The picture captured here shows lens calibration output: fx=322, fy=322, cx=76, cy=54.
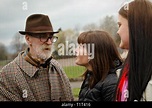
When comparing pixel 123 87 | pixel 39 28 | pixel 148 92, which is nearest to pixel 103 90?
pixel 123 87

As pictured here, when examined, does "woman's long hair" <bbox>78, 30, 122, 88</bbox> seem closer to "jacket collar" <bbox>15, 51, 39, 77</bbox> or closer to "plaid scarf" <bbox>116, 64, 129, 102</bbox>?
"plaid scarf" <bbox>116, 64, 129, 102</bbox>

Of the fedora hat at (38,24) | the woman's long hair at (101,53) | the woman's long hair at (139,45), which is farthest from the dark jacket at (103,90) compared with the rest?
the fedora hat at (38,24)

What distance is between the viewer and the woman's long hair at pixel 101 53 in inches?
50.4

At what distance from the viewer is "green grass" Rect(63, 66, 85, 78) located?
1310mm

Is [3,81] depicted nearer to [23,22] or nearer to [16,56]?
[16,56]

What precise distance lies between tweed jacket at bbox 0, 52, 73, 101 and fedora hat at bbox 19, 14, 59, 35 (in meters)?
0.11

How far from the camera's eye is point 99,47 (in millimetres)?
1295

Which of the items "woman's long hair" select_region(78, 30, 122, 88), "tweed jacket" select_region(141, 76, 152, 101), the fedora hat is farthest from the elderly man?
"tweed jacket" select_region(141, 76, 152, 101)

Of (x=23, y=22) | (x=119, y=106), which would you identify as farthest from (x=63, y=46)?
(x=119, y=106)

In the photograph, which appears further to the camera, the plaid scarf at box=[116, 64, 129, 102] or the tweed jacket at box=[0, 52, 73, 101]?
the tweed jacket at box=[0, 52, 73, 101]

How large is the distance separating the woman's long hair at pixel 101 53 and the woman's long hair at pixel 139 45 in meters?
0.20

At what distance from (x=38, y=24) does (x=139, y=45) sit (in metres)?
0.46

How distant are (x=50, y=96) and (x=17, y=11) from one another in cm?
38

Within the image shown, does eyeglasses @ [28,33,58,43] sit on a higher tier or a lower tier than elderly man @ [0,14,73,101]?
higher
